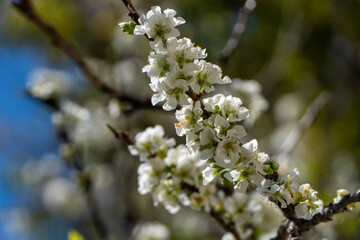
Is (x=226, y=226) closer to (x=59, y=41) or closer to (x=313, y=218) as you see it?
(x=313, y=218)

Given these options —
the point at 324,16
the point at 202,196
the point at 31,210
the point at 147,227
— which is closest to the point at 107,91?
the point at 147,227

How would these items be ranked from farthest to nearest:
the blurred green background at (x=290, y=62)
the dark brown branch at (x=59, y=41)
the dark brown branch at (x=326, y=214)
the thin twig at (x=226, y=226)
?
the blurred green background at (x=290, y=62)
the dark brown branch at (x=59, y=41)
the thin twig at (x=226, y=226)
the dark brown branch at (x=326, y=214)

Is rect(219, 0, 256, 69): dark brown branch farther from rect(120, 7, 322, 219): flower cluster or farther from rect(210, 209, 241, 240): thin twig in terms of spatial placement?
rect(120, 7, 322, 219): flower cluster

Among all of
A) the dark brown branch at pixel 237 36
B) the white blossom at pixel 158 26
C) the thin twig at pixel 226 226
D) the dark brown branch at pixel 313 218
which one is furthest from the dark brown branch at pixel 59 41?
the dark brown branch at pixel 313 218

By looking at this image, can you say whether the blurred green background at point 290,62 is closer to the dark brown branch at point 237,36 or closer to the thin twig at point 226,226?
the dark brown branch at point 237,36

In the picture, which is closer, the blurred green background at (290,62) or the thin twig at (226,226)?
the thin twig at (226,226)

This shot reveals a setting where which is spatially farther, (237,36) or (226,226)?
(237,36)

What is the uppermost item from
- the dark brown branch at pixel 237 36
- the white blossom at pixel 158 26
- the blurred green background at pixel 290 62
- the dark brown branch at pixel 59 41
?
the blurred green background at pixel 290 62

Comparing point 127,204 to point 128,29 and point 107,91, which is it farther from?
point 128,29

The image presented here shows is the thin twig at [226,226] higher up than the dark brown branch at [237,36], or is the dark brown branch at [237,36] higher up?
the dark brown branch at [237,36]

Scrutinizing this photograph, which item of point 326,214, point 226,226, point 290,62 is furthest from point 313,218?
point 290,62

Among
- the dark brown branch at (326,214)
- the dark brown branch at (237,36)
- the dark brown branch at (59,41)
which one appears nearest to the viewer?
the dark brown branch at (326,214)
